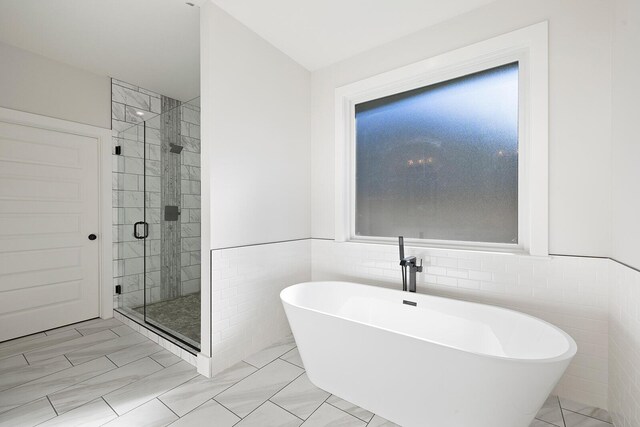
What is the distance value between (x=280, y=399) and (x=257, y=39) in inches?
104

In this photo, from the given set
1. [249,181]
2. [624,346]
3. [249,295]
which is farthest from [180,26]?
[624,346]

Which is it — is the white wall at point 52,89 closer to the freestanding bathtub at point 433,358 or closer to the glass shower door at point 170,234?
the glass shower door at point 170,234

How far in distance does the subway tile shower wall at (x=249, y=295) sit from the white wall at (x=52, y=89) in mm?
2262

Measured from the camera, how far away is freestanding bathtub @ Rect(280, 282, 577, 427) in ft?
3.83

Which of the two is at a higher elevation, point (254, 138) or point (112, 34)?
point (112, 34)

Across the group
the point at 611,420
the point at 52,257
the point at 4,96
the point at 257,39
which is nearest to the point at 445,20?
the point at 257,39

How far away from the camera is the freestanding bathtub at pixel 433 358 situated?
117 cm

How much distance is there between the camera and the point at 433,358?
129cm

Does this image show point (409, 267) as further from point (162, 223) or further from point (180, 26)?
point (180, 26)

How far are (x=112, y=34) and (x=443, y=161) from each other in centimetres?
289

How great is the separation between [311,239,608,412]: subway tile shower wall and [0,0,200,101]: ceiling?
2609mm

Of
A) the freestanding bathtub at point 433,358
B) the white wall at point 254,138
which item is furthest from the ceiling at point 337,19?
Result: the freestanding bathtub at point 433,358

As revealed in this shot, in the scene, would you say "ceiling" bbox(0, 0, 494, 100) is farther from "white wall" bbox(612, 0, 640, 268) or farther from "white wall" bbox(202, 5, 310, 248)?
"white wall" bbox(612, 0, 640, 268)

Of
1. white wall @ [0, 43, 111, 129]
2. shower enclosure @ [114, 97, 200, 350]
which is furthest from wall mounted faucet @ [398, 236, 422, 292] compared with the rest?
white wall @ [0, 43, 111, 129]
